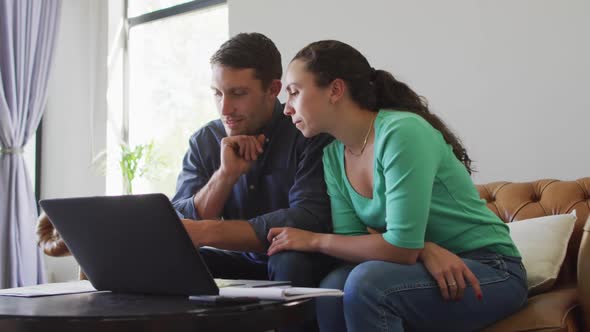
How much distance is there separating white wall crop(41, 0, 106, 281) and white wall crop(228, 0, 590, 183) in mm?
2127

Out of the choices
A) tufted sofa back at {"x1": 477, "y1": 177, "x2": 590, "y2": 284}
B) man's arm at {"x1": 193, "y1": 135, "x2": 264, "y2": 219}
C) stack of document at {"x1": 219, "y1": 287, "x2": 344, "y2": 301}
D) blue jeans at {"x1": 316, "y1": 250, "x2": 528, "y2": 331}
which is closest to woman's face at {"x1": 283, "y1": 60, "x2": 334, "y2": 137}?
man's arm at {"x1": 193, "y1": 135, "x2": 264, "y2": 219}

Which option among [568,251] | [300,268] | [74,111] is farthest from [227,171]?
[74,111]

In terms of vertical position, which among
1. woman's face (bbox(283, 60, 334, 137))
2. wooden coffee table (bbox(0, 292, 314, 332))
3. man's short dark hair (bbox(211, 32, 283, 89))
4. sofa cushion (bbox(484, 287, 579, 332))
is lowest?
sofa cushion (bbox(484, 287, 579, 332))

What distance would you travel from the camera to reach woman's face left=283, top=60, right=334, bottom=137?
1.64 meters

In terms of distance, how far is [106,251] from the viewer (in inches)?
50.5

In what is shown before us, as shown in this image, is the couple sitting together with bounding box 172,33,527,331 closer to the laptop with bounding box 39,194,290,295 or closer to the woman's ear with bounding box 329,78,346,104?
the woman's ear with bounding box 329,78,346,104

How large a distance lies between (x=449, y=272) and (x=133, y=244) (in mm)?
621

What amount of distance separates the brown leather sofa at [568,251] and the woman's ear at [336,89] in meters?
0.63

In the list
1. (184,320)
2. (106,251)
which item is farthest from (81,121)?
(184,320)

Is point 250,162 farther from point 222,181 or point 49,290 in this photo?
point 49,290

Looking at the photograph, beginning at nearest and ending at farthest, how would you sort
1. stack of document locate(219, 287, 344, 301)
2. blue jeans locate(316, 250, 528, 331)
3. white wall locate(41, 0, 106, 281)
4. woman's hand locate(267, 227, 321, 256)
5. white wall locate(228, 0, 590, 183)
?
stack of document locate(219, 287, 344, 301)
blue jeans locate(316, 250, 528, 331)
woman's hand locate(267, 227, 321, 256)
white wall locate(228, 0, 590, 183)
white wall locate(41, 0, 106, 281)

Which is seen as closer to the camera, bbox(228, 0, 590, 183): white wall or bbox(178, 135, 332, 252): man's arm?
bbox(178, 135, 332, 252): man's arm

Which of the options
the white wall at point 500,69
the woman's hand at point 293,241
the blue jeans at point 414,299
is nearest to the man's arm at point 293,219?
the woman's hand at point 293,241

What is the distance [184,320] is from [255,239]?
0.68m
